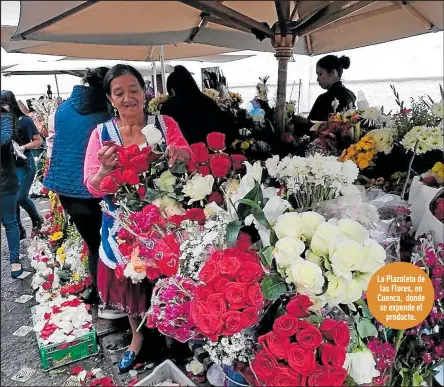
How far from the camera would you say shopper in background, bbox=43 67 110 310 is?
1.75m

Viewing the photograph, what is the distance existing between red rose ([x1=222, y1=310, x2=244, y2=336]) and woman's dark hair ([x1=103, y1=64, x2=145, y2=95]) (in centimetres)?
97

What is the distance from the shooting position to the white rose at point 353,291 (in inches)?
41.6

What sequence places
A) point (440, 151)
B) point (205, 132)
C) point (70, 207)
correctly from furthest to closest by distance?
point (70, 207)
point (205, 132)
point (440, 151)

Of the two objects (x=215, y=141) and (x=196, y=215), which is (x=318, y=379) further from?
(x=215, y=141)

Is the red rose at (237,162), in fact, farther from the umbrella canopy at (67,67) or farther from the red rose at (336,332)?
the red rose at (336,332)

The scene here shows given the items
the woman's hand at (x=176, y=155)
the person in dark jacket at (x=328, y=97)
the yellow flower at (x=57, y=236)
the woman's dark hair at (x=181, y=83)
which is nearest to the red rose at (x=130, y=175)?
the woman's hand at (x=176, y=155)

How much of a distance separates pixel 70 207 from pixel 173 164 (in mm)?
951

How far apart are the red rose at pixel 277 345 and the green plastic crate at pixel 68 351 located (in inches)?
40.0

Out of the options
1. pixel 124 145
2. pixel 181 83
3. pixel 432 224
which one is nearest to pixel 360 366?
pixel 432 224

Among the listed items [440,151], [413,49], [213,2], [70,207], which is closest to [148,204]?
[213,2]

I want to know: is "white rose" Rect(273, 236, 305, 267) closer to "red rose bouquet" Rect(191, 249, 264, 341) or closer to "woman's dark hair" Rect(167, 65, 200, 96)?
"red rose bouquet" Rect(191, 249, 264, 341)

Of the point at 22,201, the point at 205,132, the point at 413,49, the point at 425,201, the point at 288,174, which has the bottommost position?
the point at 22,201

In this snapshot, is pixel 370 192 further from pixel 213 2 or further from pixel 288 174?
pixel 213 2

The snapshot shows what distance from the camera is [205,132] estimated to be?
1.94 m
